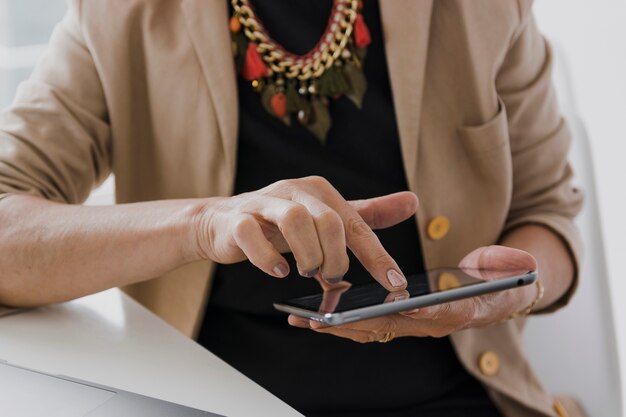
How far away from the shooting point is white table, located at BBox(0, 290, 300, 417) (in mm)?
602

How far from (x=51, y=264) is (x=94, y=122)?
0.78ft

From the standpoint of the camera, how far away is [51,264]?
780 mm

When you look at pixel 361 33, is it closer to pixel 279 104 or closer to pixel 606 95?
pixel 279 104

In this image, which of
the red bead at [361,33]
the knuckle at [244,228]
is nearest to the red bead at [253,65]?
the red bead at [361,33]

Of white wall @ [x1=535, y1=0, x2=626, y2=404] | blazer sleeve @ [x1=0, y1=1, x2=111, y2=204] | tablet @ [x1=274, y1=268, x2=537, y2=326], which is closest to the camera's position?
tablet @ [x1=274, y1=268, x2=537, y2=326]

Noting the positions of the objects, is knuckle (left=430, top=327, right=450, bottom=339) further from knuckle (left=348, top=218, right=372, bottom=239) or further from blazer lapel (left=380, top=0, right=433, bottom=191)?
blazer lapel (left=380, top=0, right=433, bottom=191)

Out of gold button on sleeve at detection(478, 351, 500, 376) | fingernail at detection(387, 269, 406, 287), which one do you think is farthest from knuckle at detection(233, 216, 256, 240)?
gold button on sleeve at detection(478, 351, 500, 376)

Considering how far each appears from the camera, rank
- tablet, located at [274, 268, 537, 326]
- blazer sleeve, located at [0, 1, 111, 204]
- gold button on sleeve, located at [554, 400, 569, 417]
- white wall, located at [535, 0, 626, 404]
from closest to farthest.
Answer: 1. tablet, located at [274, 268, 537, 326]
2. blazer sleeve, located at [0, 1, 111, 204]
3. gold button on sleeve, located at [554, 400, 569, 417]
4. white wall, located at [535, 0, 626, 404]

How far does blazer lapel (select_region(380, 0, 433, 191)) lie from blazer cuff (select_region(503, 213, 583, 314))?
0.18 m

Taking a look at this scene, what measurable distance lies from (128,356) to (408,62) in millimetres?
476

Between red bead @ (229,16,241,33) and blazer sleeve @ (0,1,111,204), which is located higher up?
red bead @ (229,16,241,33)

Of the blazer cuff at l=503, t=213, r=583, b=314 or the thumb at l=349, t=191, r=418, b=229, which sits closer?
the thumb at l=349, t=191, r=418, b=229

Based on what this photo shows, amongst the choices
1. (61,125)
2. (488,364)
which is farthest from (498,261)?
(61,125)

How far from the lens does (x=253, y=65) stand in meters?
0.96
